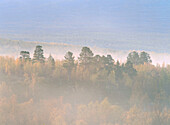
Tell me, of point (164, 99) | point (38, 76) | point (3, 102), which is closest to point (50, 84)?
point (38, 76)

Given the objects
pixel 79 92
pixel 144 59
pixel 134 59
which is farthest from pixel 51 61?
pixel 144 59

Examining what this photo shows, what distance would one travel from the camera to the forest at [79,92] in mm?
1976

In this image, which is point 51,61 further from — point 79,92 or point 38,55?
point 79,92

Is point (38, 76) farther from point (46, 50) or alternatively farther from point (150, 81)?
point (150, 81)

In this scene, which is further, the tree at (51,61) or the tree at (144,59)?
the tree at (144,59)

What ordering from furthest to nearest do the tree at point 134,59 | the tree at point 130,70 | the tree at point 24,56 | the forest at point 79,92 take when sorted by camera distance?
1. the tree at point 134,59
2. the tree at point 130,70
3. the tree at point 24,56
4. the forest at point 79,92

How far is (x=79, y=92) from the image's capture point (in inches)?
87.9

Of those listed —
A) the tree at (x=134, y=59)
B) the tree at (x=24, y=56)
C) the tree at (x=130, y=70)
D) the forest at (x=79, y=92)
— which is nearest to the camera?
→ the forest at (x=79, y=92)

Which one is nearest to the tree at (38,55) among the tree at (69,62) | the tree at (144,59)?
the tree at (69,62)

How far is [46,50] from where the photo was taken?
8.80 ft

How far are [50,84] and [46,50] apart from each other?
0.60 meters

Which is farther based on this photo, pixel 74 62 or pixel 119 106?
pixel 74 62

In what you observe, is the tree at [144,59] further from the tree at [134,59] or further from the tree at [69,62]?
the tree at [69,62]

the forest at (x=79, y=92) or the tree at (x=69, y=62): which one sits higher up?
the tree at (x=69, y=62)
